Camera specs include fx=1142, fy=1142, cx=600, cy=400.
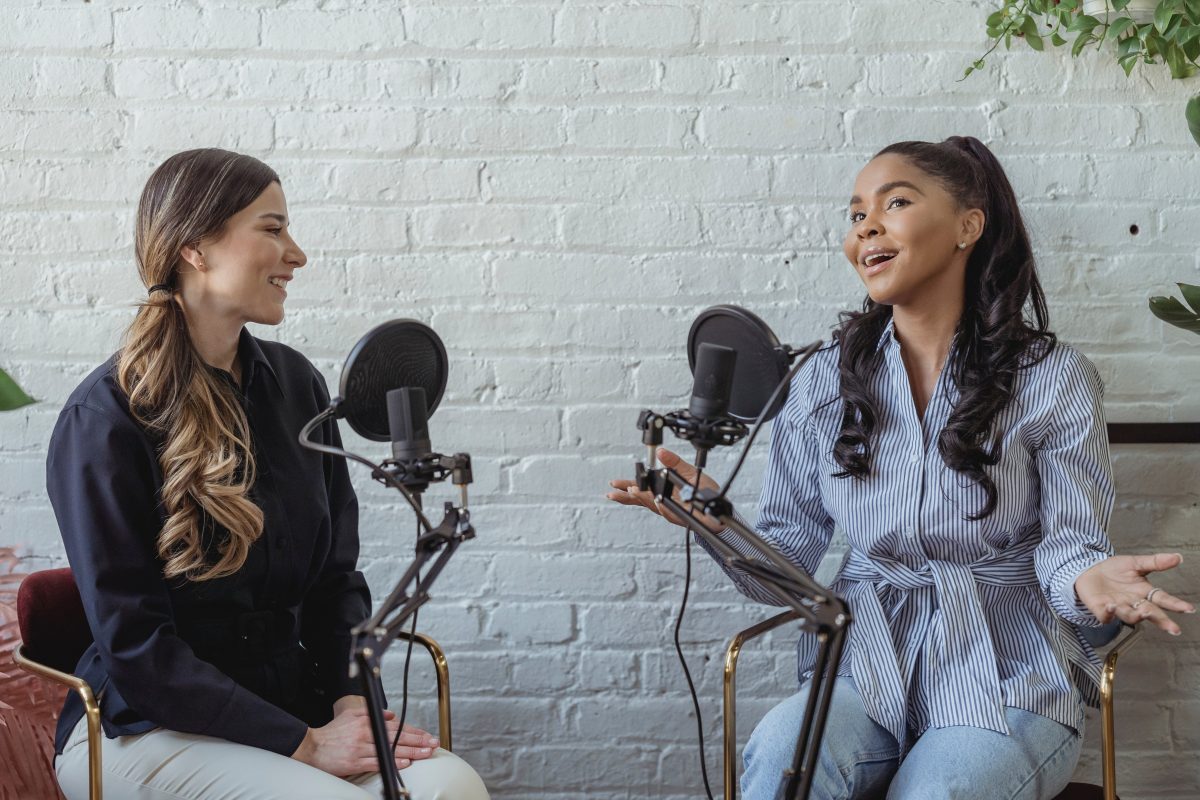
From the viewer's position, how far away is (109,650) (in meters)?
1.41

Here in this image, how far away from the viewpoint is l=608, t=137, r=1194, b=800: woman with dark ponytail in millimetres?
1507

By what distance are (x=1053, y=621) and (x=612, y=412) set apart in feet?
2.56

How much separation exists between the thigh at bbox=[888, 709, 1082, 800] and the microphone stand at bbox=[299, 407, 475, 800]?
69 centimetres

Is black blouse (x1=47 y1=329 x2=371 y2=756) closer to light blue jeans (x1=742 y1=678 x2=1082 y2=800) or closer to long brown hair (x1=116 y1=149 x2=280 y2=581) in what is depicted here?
long brown hair (x1=116 y1=149 x2=280 y2=581)

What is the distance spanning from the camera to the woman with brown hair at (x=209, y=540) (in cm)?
143

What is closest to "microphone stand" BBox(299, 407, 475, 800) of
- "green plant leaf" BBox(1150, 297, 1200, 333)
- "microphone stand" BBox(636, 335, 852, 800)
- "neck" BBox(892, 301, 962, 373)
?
"microphone stand" BBox(636, 335, 852, 800)

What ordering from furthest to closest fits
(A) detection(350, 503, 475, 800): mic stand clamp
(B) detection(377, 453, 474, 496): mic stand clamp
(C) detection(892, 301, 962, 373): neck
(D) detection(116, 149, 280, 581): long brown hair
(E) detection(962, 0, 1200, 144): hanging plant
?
1. (E) detection(962, 0, 1200, 144): hanging plant
2. (C) detection(892, 301, 962, 373): neck
3. (D) detection(116, 149, 280, 581): long brown hair
4. (B) detection(377, 453, 474, 496): mic stand clamp
5. (A) detection(350, 503, 475, 800): mic stand clamp

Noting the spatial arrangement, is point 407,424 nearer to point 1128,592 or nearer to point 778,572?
point 778,572

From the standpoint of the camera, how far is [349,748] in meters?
1.49

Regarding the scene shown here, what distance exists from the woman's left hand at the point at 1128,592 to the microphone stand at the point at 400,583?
0.87 meters

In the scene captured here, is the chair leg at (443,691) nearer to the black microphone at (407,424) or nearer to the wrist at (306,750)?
the wrist at (306,750)

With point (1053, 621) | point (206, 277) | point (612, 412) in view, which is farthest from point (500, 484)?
point (1053, 621)

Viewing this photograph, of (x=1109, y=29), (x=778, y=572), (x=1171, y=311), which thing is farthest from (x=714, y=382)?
(x=1109, y=29)

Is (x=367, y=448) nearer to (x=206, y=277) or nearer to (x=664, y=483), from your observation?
(x=206, y=277)
